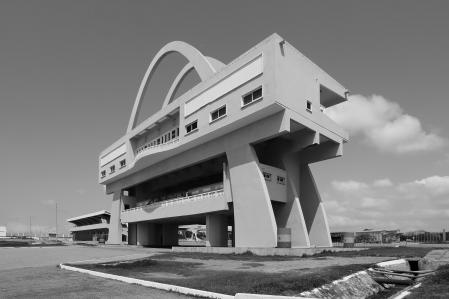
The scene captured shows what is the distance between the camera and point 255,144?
39.8 m

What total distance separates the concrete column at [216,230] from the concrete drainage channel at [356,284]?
21.9 meters

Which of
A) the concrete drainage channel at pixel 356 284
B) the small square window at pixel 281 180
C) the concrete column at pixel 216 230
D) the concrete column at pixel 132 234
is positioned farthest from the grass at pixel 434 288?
the concrete column at pixel 132 234

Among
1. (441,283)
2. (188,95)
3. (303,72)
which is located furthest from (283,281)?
(188,95)

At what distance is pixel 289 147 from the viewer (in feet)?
136

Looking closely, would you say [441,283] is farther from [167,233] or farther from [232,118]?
[167,233]

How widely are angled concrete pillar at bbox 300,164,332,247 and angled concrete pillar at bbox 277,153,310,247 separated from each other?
5.78ft

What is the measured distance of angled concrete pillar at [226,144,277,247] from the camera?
35531 millimetres

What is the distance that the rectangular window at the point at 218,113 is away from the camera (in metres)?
39.8

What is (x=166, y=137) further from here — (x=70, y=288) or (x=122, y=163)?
(x=70, y=288)

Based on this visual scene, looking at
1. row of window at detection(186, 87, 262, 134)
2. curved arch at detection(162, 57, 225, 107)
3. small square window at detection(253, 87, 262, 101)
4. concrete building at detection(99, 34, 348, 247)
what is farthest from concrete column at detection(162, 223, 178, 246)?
small square window at detection(253, 87, 262, 101)

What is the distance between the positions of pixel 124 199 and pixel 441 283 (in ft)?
196

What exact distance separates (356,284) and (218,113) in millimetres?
26788

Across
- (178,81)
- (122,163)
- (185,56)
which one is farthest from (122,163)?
(185,56)

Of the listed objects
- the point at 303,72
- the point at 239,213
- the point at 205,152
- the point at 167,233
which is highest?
the point at 303,72
